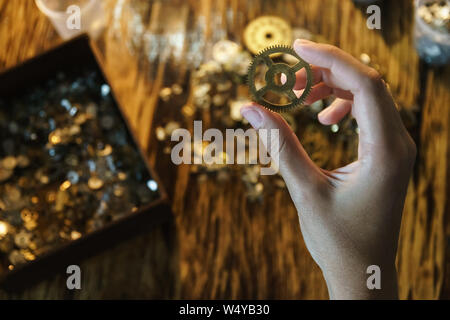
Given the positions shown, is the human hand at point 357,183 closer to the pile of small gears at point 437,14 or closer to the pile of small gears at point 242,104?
the pile of small gears at point 242,104

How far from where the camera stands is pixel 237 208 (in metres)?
1.01

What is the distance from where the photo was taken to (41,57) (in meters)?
1.02

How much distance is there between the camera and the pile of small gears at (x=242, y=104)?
3.35ft

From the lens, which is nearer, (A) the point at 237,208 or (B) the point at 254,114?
(B) the point at 254,114

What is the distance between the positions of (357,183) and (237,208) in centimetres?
37

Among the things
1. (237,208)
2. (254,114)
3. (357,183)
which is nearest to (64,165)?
(237,208)

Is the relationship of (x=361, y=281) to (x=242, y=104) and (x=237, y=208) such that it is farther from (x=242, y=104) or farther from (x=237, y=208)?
(x=242, y=104)

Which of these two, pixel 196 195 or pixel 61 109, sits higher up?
pixel 61 109

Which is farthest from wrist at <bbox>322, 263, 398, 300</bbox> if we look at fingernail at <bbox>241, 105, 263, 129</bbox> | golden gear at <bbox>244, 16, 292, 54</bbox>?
golden gear at <bbox>244, 16, 292, 54</bbox>

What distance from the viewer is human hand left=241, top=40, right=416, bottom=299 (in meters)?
0.68

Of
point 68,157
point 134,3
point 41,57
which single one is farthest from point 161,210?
point 134,3

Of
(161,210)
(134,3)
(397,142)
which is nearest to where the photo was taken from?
(397,142)

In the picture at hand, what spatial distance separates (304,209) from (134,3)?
0.75 metres

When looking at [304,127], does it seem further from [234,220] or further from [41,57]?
[41,57]
